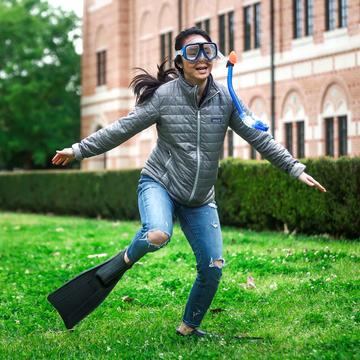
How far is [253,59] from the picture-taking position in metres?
29.4

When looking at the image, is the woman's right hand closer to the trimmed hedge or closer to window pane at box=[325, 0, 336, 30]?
the trimmed hedge

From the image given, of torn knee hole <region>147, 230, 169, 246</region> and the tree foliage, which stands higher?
the tree foliage

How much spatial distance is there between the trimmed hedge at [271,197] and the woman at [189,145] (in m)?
7.87

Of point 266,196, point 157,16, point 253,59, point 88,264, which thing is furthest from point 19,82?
point 88,264

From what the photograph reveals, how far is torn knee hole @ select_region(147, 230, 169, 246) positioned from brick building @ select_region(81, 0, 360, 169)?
16019 millimetres

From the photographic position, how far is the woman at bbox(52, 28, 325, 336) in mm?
6797

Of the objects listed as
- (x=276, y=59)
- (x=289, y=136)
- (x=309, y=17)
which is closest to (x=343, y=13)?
(x=309, y=17)

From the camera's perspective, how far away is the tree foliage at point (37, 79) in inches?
1827

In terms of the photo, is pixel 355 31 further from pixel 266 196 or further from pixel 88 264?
pixel 88 264

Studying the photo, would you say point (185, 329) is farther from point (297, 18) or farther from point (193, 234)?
point (297, 18)

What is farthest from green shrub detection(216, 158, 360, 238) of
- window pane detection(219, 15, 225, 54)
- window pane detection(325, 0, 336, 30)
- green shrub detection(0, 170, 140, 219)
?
window pane detection(219, 15, 225, 54)

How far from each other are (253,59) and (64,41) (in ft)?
72.5

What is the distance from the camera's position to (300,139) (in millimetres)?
27781

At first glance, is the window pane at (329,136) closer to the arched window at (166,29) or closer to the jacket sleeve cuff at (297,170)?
the arched window at (166,29)
